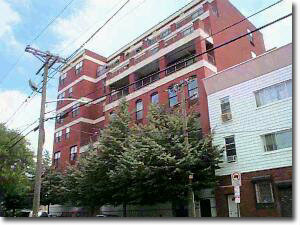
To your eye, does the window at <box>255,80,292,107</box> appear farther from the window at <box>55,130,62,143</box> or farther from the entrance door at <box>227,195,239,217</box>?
the window at <box>55,130,62,143</box>

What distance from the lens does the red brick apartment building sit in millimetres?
27594

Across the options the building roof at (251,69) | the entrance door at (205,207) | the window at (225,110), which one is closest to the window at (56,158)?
the entrance door at (205,207)

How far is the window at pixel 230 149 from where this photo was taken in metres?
20.8

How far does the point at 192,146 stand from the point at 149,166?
322cm

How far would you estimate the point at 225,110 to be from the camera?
2209 cm

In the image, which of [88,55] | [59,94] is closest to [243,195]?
[88,55]

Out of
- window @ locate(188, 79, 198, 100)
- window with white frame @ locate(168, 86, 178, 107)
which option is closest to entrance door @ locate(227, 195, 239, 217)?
window @ locate(188, 79, 198, 100)

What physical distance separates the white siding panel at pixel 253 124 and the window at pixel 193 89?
381cm

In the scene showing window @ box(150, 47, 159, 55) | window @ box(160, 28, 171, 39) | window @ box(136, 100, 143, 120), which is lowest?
window @ box(136, 100, 143, 120)

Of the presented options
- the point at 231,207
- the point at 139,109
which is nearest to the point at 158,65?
the point at 139,109

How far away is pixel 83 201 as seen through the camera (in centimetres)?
2712

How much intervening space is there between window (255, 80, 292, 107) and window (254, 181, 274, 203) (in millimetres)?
4551

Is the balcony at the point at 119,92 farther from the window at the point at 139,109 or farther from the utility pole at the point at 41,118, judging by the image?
the utility pole at the point at 41,118

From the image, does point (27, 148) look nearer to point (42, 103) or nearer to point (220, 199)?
point (42, 103)
